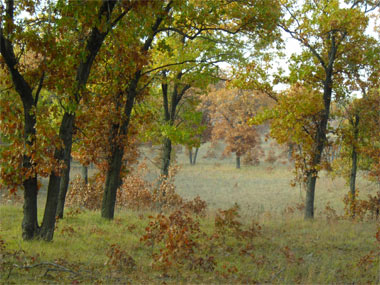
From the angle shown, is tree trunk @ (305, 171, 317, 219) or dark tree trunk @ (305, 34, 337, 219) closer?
dark tree trunk @ (305, 34, 337, 219)

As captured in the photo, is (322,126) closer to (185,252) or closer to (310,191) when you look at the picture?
(310,191)

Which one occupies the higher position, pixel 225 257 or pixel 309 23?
pixel 309 23

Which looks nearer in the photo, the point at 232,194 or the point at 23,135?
the point at 23,135

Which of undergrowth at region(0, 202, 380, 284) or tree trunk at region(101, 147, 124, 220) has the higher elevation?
tree trunk at region(101, 147, 124, 220)

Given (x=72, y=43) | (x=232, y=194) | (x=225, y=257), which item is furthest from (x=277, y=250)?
(x=232, y=194)

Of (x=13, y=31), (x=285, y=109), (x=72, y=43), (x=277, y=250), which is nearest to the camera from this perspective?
(x=13, y=31)

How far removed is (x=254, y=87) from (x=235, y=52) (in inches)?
60.9

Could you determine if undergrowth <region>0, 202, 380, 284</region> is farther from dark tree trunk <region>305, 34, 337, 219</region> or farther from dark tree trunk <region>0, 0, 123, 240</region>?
dark tree trunk <region>305, 34, 337, 219</region>

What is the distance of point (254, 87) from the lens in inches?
577

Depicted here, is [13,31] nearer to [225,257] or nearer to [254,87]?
[225,257]

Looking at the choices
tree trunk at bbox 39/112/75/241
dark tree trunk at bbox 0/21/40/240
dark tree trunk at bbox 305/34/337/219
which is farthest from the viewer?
dark tree trunk at bbox 305/34/337/219

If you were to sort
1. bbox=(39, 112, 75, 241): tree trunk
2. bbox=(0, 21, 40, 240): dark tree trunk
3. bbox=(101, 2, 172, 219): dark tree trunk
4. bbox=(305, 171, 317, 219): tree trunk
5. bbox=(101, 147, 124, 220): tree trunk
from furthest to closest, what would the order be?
bbox=(305, 171, 317, 219): tree trunk, bbox=(101, 147, 124, 220): tree trunk, bbox=(101, 2, 172, 219): dark tree trunk, bbox=(39, 112, 75, 241): tree trunk, bbox=(0, 21, 40, 240): dark tree trunk

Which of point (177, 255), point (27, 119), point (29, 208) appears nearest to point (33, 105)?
point (27, 119)

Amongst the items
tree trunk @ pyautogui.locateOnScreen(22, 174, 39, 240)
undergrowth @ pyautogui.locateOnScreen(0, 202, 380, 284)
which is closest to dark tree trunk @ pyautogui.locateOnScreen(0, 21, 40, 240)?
tree trunk @ pyautogui.locateOnScreen(22, 174, 39, 240)
